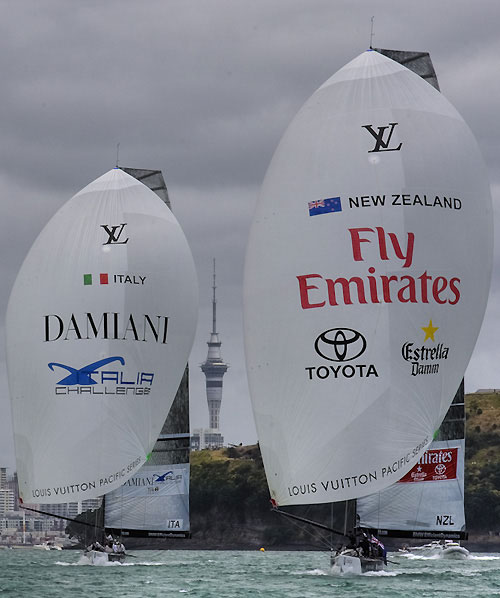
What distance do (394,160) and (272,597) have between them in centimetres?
1270

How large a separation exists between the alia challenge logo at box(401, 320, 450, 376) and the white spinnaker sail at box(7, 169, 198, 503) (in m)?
13.9

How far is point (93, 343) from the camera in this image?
5059 centimetres

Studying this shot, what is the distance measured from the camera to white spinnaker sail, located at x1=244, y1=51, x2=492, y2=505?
39.6 meters

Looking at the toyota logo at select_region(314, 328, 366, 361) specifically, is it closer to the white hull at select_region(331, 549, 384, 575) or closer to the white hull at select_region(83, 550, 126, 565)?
the white hull at select_region(331, 549, 384, 575)

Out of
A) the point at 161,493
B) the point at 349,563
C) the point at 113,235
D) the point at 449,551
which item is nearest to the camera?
the point at 349,563

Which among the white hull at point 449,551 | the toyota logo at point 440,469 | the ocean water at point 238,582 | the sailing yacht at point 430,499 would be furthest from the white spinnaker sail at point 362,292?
the white hull at point 449,551

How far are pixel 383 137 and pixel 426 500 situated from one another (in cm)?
1113

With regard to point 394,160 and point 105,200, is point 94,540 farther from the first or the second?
point 394,160

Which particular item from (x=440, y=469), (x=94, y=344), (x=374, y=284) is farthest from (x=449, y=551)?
(x=374, y=284)

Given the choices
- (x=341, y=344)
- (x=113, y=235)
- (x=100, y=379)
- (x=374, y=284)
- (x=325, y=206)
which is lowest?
(x=341, y=344)

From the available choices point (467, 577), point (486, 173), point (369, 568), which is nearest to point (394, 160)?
point (486, 173)

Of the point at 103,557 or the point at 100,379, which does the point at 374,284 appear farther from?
the point at 103,557

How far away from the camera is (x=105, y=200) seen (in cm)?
5228

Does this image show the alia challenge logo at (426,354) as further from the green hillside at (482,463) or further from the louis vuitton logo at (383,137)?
the green hillside at (482,463)
